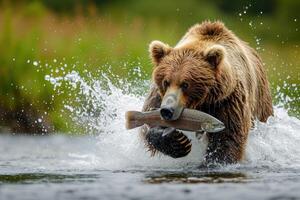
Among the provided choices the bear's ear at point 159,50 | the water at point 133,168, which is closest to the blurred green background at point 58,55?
the water at point 133,168

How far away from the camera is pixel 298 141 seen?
988cm

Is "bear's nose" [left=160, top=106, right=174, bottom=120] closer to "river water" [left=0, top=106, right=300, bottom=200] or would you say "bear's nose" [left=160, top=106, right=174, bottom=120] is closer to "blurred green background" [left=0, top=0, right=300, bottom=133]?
"river water" [left=0, top=106, right=300, bottom=200]

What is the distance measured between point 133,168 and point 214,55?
1.25m

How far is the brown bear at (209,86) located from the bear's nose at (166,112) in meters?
0.01

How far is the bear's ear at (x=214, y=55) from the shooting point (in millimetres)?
8094

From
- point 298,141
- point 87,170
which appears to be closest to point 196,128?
point 87,170

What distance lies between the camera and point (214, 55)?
813 centimetres

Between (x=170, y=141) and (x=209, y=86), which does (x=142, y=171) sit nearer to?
(x=170, y=141)

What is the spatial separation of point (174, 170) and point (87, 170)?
0.75 metres

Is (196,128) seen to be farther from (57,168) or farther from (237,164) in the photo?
(57,168)

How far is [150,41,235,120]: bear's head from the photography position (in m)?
8.02

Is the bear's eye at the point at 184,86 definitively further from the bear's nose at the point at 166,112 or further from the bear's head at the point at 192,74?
the bear's nose at the point at 166,112

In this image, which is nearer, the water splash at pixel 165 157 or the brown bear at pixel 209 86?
the brown bear at pixel 209 86

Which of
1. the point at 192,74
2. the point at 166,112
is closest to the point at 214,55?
the point at 192,74
